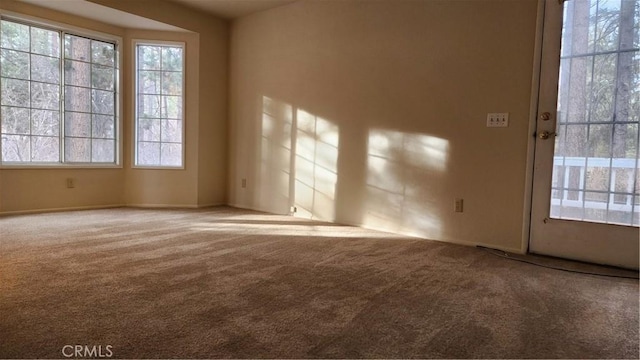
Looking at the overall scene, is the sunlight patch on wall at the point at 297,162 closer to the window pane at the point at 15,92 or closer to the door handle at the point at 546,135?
the door handle at the point at 546,135

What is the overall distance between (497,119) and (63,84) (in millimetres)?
4797

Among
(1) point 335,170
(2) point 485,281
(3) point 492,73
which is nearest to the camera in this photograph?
(2) point 485,281

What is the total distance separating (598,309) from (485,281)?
1.87 ft

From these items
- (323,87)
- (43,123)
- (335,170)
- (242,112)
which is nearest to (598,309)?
(335,170)

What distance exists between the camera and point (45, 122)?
4449 mm

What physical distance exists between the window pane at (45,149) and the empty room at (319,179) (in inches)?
0.7

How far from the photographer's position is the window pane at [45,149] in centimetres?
439

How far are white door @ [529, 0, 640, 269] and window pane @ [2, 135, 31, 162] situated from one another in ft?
17.1

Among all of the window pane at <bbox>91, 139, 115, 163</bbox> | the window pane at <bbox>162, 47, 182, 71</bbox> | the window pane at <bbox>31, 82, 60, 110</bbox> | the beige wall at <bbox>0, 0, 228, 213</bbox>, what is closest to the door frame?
the beige wall at <bbox>0, 0, 228, 213</bbox>

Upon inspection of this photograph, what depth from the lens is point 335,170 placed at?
166 inches

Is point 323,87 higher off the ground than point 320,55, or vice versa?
point 320,55

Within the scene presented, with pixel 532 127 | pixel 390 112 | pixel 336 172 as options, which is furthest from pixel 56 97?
pixel 532 127

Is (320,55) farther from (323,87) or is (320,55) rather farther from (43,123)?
(43,123)

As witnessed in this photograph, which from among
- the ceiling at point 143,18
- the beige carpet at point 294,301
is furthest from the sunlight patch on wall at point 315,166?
the ceiling at point 143,18
